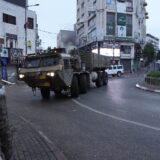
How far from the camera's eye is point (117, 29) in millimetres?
102062

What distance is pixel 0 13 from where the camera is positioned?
61031 millimetres

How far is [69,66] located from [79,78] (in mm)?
3511

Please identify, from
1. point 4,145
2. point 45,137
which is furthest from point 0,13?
point 4,145

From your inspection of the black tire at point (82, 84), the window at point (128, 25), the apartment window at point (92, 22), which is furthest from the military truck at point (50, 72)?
the apartment window at point (92, 22)

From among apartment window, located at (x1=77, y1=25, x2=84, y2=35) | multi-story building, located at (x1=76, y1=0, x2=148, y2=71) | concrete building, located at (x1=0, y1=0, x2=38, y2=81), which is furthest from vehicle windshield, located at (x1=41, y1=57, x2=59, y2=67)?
apartment window, located at (x1=77, y1=25, x2=84, y2=35)

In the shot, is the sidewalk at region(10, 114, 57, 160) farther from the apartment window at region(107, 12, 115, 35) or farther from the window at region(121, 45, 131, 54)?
the window at region(121, 45, 131, 54)

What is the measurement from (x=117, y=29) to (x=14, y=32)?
137ft

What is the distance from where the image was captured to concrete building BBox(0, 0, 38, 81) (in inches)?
2422

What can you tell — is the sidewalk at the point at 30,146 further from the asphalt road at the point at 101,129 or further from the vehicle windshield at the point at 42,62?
the vehicle windshield at the point at 42,62

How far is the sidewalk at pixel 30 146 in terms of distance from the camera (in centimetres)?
864

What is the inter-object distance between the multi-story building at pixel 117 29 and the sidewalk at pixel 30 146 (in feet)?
282

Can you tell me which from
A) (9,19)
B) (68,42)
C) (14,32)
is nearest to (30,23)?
(14,32)

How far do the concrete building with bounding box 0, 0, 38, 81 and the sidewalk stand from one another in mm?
47986

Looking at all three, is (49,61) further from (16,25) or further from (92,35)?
(92,35)
